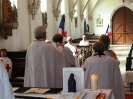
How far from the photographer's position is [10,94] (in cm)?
267

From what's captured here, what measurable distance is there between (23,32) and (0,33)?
2486 millimetres

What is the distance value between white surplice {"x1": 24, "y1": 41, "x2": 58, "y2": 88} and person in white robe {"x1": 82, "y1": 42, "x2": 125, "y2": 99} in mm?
1203

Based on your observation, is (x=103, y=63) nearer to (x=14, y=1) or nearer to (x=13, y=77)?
(x=13, y=77)

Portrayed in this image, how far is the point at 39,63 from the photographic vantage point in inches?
245

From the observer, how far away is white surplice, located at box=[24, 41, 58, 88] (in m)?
6.21

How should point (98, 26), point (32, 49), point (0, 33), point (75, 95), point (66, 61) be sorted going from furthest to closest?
point (98, 26) → point (0, 33) → point (66, 61) → point (32, 49) → point (75, 95)

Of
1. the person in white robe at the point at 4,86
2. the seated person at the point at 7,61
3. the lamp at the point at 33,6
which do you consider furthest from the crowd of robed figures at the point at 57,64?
the lamp at the point at 33,6

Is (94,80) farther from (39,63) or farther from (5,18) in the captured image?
(5,18)

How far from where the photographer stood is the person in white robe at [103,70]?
5.18 m

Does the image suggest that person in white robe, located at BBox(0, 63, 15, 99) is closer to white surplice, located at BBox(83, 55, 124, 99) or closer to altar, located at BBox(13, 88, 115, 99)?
altar, located at BBox(13, 88, 115, 99)

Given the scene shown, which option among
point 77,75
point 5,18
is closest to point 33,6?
point 5,18

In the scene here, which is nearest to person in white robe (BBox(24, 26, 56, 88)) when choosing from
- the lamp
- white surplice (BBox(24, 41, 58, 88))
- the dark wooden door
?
white surplice (BBox(24, 41, 58, 88))

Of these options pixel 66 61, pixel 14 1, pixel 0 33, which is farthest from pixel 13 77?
pixel 14 1

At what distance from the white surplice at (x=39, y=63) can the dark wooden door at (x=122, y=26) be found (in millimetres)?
18709
